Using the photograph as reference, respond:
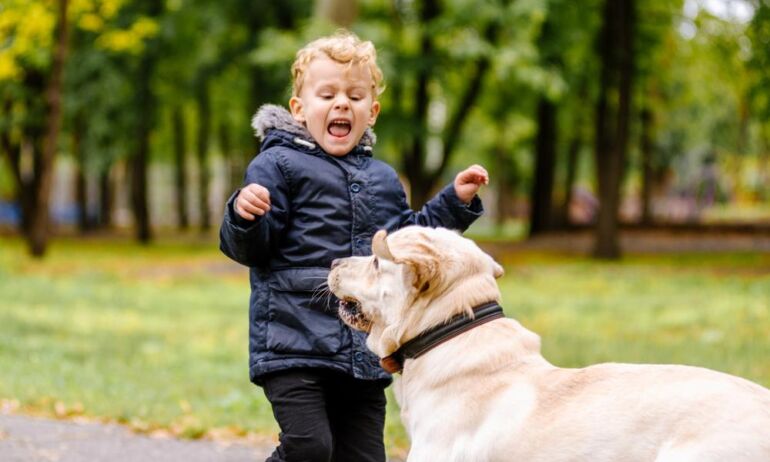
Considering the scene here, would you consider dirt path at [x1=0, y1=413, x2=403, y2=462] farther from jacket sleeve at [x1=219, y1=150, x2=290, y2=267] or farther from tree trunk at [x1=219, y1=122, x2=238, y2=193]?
tree trunk at [x1=219, y1=122, x2=238, y2=193]

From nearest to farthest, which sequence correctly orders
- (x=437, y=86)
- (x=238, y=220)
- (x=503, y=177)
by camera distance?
(x=238, y=220) → (x=437, y=86) → (x=503, y=177)

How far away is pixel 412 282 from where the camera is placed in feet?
12.6

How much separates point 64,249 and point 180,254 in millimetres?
3866

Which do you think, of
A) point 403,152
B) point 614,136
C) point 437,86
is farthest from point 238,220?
point 437,86

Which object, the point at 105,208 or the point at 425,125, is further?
the point at 105,208

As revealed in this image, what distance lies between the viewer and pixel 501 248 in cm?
2681

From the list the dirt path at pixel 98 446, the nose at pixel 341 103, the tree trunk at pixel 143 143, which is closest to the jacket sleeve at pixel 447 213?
the nose at pixel 341 103

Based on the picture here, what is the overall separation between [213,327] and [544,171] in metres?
19.3

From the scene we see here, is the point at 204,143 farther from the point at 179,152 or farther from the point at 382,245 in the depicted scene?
the point at 382,245

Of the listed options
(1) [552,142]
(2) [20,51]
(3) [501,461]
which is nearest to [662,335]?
(3) [501,461]

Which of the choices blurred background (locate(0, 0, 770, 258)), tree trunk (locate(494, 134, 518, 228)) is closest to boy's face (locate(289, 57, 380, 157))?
blurred background (locate(0, 0, 770, 258))

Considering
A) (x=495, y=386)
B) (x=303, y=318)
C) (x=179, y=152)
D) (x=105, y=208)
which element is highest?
(x=303, y=318)

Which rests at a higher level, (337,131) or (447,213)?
(337,131)

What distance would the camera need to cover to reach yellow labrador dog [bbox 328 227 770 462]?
327cm
